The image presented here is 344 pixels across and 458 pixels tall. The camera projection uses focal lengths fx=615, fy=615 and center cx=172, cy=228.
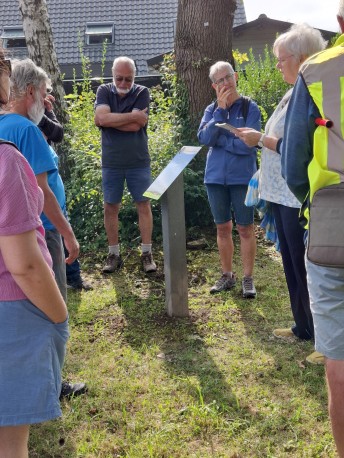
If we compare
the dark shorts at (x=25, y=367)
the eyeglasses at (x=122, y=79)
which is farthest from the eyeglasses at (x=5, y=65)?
the eyeglasses at (x=122, y=79)

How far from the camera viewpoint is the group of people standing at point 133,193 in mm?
1893

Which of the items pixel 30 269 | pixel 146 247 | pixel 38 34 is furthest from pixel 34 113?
pixel 38 34

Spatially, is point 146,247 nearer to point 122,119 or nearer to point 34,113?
point 122,119

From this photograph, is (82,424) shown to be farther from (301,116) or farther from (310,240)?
(301,116)

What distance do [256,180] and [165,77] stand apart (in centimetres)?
420

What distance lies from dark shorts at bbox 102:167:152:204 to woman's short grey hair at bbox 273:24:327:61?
113 inches

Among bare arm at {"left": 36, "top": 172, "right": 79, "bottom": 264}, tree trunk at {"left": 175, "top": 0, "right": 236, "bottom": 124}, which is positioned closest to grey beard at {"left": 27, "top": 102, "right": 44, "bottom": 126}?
bare arm at {"left": 36, "top": 172, "right": 79, "bottom": 264}

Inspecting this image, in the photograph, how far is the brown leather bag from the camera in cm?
218

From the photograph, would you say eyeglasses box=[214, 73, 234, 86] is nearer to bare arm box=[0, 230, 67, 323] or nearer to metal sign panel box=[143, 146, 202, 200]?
metal sign panel box=[143, 146, 202, 200]

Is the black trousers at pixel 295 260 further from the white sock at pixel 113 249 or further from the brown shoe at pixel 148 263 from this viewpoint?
the white sock at pixel 113 249

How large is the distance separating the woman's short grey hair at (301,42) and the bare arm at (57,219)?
1.66m

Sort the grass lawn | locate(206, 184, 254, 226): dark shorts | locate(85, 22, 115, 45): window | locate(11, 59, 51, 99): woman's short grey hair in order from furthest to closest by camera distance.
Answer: locate(85, 22, 115, 45): window < locate(206, 184, 254, 226): dark shorts < locate(11, 59, 51, 99): woman's short grey hair < the grass lawn

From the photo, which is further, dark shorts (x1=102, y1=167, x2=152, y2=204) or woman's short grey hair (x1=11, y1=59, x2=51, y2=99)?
dark shorts (x1=102, y1=167, x2=152, y2=204)

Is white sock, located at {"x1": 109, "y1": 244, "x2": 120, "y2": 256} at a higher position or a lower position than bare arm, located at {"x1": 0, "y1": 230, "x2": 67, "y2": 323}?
lower
